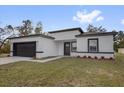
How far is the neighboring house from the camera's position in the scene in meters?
13.9

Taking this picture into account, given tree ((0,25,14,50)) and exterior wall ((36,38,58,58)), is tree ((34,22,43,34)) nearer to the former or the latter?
tree ((0,25,14,50))

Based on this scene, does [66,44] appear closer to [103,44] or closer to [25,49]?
[25,49]

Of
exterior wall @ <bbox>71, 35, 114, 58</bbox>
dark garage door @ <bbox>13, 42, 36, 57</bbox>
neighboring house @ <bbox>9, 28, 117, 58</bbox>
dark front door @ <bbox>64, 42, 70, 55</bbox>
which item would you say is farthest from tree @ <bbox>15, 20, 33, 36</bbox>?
exterior wall @ <bbox>71, 35, 114, 58</bbox>

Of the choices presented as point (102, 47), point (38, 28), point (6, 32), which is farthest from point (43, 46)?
point (38, 28)

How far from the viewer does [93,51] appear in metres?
14.6

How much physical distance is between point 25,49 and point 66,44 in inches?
235

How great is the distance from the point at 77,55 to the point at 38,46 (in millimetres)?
5040

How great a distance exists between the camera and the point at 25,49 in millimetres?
17656

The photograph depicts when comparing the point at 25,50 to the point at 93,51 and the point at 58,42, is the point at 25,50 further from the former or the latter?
the point at 93,51

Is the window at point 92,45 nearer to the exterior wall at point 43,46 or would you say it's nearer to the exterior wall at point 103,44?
the exterior wall at point 103,44

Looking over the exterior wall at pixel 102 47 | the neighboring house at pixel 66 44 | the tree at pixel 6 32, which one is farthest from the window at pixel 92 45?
the tree at pixel 6 32

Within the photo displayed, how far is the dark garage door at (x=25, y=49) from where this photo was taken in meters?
16.7
